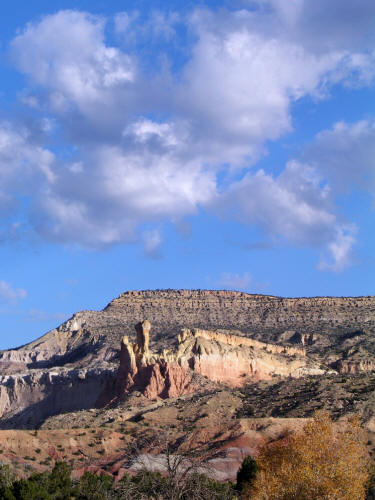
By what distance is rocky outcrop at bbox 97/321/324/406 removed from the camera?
83.8 m

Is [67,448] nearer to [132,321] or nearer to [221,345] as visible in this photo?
[221,345]

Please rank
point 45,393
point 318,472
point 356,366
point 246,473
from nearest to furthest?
point 318,472 → point 246,473 → point 356,366 → point 45,393

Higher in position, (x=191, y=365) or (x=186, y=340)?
(x=186, y=340)

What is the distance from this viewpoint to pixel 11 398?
115 m

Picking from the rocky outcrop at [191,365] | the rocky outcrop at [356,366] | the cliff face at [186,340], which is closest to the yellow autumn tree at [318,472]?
the rocky outcrop at [191,365]

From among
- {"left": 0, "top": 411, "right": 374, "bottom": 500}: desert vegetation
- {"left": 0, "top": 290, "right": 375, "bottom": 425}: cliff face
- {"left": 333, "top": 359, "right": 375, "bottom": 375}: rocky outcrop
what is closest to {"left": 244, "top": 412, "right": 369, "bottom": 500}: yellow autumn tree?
{"left": 0, "top": 411, "right": 374, "bottom": 500}: desert vegetation

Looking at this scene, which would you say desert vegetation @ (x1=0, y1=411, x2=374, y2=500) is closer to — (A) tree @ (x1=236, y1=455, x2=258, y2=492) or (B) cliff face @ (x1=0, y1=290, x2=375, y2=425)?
(A) tree @ (x1=236, y1=455, x2=258, y2=492)

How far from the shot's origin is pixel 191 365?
291 feet

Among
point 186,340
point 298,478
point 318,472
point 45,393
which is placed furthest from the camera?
point 45,393

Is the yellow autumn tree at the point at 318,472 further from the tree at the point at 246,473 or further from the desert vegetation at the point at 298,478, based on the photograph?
the tree at the point at 246,473

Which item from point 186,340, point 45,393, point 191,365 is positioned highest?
point 186,340

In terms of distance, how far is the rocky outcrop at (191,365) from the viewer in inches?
3297

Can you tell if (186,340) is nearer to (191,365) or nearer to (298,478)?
(191,365)

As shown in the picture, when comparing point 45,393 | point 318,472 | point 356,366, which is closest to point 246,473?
point 318,472
